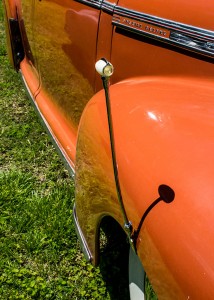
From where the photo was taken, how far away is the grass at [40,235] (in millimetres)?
1920

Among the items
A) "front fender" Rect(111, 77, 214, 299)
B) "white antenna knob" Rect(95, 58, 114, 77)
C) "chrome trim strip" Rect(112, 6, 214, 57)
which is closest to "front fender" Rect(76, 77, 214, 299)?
"front fender" Rect(111, 77, 214, 299)

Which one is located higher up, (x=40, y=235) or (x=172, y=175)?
(x=172, y=175)

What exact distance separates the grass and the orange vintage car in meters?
0.37

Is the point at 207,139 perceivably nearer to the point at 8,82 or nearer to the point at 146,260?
the point at 146,260

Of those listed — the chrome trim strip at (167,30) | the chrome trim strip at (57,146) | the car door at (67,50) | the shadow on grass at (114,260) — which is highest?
the chrome trim strip at (167,30)

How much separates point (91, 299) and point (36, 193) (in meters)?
0.79

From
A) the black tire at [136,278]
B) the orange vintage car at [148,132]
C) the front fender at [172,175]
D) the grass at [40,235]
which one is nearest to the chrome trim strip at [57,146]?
the orange vintage car at [148,132]

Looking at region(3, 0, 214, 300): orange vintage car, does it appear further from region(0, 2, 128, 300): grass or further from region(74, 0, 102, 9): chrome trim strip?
region(0, 2, 128, 300): grass

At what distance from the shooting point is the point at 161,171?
41.6 inches

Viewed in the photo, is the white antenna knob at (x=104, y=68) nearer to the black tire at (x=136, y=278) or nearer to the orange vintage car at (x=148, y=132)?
the orange vintage car at (x=148, y=132)

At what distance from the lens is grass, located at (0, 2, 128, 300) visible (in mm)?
1920

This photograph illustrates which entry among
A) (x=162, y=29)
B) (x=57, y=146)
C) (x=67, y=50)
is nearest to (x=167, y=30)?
(x=162, y=29)

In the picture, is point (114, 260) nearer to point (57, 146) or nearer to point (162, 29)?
point (57, 146)

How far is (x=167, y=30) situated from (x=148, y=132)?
44 centimetres
